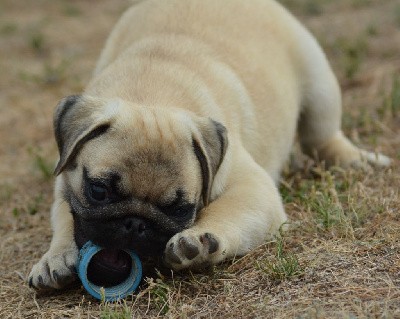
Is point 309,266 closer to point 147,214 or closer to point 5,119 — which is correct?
point 147,214

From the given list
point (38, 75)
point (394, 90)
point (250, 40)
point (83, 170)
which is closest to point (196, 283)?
point (83, 170)

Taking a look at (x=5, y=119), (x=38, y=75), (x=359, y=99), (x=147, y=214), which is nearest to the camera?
(x=147, y=214)

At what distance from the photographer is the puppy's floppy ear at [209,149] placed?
4582mm

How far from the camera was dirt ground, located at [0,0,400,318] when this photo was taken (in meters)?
4.10

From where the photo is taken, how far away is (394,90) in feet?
26.6

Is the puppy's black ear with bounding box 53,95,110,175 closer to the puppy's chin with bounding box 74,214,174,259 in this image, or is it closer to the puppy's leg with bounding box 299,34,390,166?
the puppy's chin with bounding box 74,214,174,259

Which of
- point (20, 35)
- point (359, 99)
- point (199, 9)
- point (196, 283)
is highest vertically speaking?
point (199, 9)

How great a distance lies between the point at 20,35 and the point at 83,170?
10161 millimetres

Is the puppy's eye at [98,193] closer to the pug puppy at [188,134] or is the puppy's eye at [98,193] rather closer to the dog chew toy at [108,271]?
the pug puppy at [188,134]

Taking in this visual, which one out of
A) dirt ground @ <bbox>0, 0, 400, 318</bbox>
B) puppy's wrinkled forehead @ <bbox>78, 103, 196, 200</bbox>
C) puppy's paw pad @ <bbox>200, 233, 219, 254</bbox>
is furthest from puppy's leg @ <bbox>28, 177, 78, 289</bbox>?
puppy's paw pad @ <bbox>200, 233, 219, 254</bbox>

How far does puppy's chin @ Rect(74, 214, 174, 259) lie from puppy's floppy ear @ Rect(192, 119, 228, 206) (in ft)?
1.40

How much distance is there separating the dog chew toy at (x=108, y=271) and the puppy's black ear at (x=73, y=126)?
538 mm

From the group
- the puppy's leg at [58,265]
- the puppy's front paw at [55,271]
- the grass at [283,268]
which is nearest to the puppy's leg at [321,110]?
the grass at [283,268]

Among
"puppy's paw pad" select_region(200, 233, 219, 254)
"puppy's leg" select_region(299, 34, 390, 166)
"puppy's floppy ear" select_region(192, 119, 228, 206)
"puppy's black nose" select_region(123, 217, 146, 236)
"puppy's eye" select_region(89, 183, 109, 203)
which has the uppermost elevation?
"puppy's floppy ear" select_region(192, 119, 228, 206)
